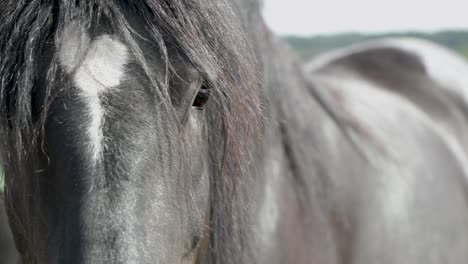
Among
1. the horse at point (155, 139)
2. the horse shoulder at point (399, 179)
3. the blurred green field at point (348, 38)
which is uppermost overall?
the horse at point (155, 139)

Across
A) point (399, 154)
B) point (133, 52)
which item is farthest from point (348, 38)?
point (133, 52)

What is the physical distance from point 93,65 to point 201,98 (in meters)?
0.31

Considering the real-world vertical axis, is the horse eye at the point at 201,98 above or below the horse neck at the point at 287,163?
above

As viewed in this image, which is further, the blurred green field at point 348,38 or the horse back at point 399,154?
the blurred green field at point 348,38

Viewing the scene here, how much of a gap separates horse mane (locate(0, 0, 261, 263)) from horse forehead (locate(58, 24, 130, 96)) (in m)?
0.02

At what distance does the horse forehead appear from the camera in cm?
183

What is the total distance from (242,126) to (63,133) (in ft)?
1.84

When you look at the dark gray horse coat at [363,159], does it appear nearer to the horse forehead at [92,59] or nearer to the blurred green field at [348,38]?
the horse forehead at [92,59]

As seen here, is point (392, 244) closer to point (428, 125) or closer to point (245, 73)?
point (428, 125)

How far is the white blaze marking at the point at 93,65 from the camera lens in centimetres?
178

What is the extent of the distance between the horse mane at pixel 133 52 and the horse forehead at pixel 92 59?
0.02m

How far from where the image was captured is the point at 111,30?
1.92 meters

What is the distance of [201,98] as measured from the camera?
6.64 feet

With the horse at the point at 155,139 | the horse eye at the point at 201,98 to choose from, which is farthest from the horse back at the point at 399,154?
the horse eye at the point at 201,98
